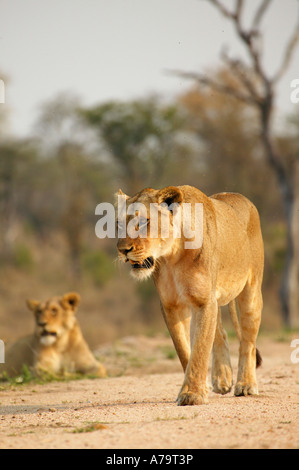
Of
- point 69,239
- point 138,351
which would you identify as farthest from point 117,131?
point 138,351

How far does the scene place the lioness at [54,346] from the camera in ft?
23.6

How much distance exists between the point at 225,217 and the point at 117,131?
17307 millimetres

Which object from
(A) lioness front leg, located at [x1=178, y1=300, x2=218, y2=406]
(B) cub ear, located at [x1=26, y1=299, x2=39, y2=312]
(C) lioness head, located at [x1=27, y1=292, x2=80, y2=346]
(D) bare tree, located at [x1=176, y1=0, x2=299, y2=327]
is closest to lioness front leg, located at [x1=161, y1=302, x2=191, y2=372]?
(A) lioness front leg, located at [x1=178, y1=300, x2=218, y2=406]

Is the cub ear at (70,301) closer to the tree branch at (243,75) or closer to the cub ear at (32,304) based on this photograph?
the cub ear at (32,304)

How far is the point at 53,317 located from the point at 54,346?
28 cm

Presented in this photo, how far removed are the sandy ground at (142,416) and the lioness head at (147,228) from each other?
0.82 meters

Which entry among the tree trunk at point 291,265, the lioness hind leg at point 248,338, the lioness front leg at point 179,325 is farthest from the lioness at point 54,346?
the tree trunk at point 291,265

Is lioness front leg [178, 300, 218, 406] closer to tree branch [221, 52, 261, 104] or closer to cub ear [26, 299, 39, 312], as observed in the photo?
cub ear [26, 299, 39, 312]

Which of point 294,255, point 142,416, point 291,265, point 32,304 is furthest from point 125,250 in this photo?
point 294,255

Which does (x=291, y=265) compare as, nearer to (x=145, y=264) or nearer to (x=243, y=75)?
(x=243, y=75)
